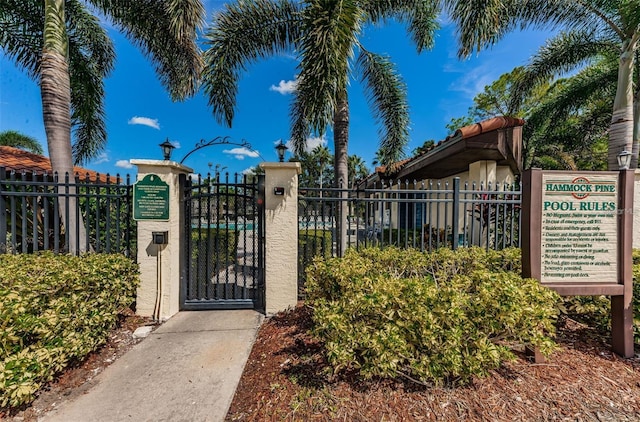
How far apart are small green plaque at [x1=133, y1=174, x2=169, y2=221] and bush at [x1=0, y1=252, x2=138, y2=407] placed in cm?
77

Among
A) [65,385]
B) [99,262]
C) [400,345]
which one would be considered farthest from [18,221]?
[400,345]

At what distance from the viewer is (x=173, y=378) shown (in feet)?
9.78

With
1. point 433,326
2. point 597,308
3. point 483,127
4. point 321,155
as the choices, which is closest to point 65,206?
point 433,326

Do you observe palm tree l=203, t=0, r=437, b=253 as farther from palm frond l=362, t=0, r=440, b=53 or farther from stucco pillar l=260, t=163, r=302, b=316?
stucco pillar l=260, t=163, r=302, b=316

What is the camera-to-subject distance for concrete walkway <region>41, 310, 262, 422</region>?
2.49 m

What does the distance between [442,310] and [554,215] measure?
197cm

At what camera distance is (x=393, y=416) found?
2.17 m

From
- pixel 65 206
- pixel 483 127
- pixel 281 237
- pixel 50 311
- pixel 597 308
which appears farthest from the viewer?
pixel 483 127

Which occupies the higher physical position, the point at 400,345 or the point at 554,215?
the point at 554,215

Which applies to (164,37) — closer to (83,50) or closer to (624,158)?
(83,50)

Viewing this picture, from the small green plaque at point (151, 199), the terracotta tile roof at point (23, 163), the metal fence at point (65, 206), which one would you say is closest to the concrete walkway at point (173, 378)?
the small green plaque at point (151, 199)

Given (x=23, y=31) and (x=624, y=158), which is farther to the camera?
(x=23, y=31)

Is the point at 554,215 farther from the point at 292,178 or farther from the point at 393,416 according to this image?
the point at 292,178

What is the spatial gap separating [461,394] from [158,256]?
4.47 m
